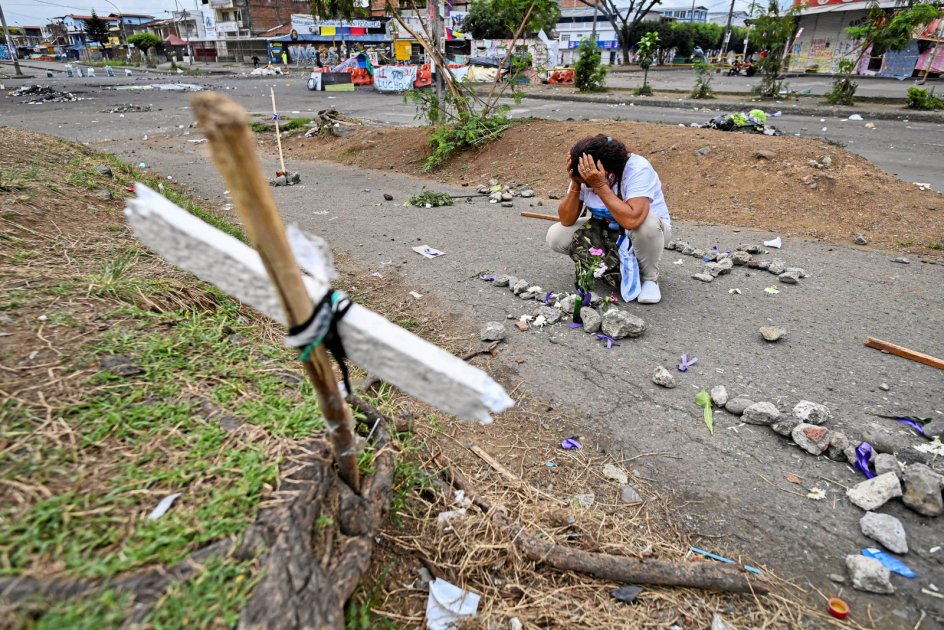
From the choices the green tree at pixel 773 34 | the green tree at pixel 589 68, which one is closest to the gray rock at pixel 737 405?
the green tree at pixel 773 34

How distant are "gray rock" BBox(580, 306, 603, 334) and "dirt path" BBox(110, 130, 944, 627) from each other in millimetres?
78

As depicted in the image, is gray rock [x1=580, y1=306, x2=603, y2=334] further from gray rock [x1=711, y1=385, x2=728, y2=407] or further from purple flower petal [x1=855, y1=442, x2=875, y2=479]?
purple flower petal [x1=855, y1=442, x2=875, y2=479]

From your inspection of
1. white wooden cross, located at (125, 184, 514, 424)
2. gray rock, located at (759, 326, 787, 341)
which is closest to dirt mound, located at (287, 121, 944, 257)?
gray rock, located at (759, 326, 787, 341)

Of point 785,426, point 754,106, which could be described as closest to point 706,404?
point 785,426

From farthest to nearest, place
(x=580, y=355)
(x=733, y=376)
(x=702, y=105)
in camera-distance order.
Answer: (x=702, y=105) < (x=580, y=355) < (x=733, y=376)

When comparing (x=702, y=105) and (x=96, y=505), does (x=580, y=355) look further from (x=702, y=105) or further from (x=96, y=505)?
(x=702, y=105)

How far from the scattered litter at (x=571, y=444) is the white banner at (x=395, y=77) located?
2571 centimetres

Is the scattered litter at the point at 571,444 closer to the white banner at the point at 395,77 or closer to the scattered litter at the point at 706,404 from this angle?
the scattered litter at the point at 706,404

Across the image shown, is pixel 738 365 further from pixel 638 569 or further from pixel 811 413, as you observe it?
pixel 638 569

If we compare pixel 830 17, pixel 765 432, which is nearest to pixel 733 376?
pixel 765 432

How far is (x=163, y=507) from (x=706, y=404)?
2530mm

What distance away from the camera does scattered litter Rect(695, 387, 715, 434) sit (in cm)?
271

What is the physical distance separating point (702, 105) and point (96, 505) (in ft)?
60.1

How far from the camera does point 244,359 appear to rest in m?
2.13
